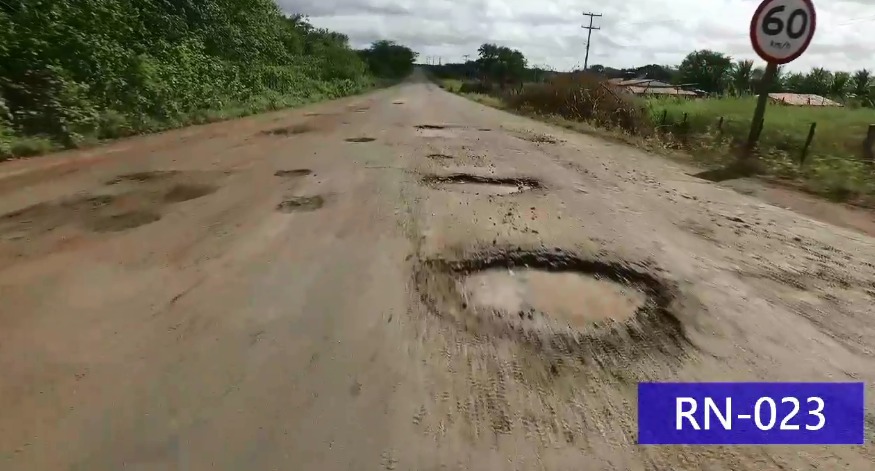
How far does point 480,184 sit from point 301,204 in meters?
2.17

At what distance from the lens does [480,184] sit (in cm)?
664

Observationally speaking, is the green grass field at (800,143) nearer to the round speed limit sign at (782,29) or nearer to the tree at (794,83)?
the round speed limit sign at (782,29)

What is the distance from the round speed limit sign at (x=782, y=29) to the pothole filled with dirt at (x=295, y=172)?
6594 mm

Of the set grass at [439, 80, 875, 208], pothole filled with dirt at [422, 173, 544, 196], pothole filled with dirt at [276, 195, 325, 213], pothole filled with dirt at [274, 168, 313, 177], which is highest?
grass at [439, 80, 875, 208]

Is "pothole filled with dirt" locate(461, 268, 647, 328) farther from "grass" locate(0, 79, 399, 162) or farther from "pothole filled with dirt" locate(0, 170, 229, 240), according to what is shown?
"grass" locate(0, 79, 399, 162)

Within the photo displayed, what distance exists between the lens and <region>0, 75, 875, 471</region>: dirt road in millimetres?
2088

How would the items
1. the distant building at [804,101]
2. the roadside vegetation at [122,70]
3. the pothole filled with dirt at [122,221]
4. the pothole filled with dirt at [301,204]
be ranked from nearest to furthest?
the pothole filled with dirt at [122,221]
the pothole filled with dirt at [301,204]
the roadside vegetation at [122,70]
the distant building at [804,101]

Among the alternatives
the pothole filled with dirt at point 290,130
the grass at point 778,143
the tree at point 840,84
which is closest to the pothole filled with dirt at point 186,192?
the pothole filled with dirt at point 290,130

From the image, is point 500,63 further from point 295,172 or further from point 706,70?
point 295,172

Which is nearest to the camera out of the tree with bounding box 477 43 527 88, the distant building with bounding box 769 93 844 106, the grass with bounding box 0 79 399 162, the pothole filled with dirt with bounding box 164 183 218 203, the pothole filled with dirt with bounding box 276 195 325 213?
the pothole filled with dirt with bounding box 276 195 325 213

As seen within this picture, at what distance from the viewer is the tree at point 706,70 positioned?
58844 millimetres

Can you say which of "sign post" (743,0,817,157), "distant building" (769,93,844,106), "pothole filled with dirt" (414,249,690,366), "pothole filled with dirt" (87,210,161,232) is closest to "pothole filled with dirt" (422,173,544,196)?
"pothole filled with dirt" (414,249,690,366)

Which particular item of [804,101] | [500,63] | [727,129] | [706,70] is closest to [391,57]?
[500,63]

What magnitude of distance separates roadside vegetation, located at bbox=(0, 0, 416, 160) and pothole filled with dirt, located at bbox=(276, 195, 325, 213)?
490 cm
